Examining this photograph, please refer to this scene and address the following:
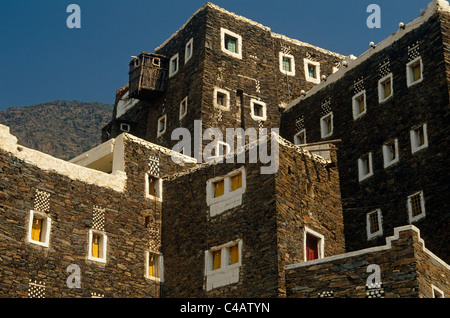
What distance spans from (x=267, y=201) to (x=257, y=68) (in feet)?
63.4

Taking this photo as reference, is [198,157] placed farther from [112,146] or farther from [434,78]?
[434,78]

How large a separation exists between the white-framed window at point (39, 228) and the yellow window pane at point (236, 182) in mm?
7916

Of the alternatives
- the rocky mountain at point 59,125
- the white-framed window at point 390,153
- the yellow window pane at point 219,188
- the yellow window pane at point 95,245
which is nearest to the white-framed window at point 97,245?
the yellow window pane at point 95,245

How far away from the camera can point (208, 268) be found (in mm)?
33562

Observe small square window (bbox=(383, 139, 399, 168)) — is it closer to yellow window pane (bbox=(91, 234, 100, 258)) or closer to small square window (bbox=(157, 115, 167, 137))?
small square window (bbox=(157, 115, 167, 137))

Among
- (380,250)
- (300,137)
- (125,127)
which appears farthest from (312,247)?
(125,127)

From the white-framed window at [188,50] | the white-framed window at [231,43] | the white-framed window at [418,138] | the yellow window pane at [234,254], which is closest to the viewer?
the yellow window pane at [234,254]

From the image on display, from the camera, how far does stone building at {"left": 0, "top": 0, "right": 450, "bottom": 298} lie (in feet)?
100

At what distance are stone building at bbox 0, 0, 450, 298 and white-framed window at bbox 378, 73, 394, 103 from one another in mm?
88

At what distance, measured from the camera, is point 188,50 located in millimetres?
49812

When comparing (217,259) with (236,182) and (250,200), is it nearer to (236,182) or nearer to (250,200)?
(250,200)

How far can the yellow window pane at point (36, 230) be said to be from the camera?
32125 millimetres

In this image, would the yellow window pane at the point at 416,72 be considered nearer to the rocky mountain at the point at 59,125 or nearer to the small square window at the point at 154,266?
the small square window at the point at 154,266
